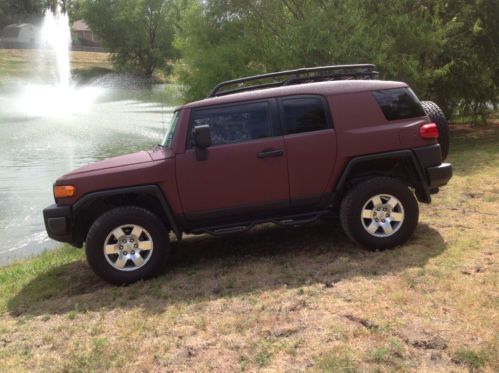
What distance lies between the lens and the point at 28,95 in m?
42.5

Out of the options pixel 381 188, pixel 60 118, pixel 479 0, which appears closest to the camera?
pixel 381 188

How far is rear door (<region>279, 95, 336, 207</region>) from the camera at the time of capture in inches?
216

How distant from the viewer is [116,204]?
571 cm

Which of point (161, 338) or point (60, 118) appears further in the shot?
point (60, 118)

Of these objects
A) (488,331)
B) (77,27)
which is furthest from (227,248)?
(77,27)

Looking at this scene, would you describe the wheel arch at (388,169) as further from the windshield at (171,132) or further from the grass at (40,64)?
the grass at (40,64)

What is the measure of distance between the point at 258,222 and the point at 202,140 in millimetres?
1067

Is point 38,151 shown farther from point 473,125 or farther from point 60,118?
point 473,125

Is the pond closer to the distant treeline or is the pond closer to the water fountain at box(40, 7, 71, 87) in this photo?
the distant treeline

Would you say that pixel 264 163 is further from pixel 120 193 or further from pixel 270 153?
pixel 120 193

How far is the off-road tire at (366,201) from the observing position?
5465 millimetres

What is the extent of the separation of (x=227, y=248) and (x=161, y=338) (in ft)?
7.72

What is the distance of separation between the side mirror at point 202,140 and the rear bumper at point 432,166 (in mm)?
2220

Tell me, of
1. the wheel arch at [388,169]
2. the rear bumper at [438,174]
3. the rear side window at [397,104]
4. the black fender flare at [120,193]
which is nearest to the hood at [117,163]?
the black fender flare at [120,193]
